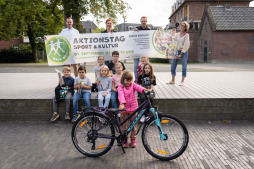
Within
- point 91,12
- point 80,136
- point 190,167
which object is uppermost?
point 91,12

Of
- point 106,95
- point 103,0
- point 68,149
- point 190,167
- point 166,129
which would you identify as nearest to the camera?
point 190,167

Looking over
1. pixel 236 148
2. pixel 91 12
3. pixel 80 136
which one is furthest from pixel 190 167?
pixel 91 12

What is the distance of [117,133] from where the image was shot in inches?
153

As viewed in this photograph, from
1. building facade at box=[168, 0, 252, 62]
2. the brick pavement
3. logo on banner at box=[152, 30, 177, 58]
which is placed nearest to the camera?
the brick pavement

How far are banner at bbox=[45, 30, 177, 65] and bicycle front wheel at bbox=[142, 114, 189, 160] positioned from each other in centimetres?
419

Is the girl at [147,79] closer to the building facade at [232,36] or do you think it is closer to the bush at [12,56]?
the building facade at [232,36]

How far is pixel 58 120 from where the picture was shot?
580 centimetres

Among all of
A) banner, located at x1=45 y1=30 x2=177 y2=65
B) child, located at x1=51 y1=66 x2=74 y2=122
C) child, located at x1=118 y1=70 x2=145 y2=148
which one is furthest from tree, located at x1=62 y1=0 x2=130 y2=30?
child, located at x1=118 y1=70 x2=145 y2=148

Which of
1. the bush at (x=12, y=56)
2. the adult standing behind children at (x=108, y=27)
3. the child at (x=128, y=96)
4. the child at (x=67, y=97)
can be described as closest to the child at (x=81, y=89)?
the child at (x=67, y=97)

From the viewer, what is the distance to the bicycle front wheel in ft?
11.9

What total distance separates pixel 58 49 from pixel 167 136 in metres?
4.81

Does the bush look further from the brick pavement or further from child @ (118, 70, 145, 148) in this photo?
child @ (118, 70, 145, 148)

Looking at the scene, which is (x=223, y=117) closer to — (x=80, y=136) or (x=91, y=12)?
(x=80, y=136)

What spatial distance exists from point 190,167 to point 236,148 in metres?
1.16
